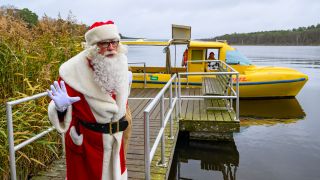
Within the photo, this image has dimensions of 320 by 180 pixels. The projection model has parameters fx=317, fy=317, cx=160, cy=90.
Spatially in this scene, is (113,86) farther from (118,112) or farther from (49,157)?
(49,157)

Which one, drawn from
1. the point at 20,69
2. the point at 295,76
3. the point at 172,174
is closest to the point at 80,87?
the point at 20,69

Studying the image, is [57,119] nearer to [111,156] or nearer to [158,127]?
[111,156]

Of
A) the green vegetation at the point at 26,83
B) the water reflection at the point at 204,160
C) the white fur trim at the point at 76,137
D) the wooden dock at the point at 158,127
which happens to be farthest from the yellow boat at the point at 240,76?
the white fur trim at the point at 76,137

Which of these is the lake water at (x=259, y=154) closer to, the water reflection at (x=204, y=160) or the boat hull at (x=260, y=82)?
the water reflection at (x=204, y=160)

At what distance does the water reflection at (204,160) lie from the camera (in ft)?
19.4

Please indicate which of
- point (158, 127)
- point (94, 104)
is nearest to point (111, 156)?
point (94, 104)

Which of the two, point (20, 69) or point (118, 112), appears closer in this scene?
point (118, 112)

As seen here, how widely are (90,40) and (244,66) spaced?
32.2 feet

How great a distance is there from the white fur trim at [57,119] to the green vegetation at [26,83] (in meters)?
1.31

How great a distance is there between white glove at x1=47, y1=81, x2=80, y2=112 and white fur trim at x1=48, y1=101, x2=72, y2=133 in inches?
2.7

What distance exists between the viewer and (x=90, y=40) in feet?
7.60

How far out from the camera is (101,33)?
2.27m

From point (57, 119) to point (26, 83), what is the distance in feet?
6.89

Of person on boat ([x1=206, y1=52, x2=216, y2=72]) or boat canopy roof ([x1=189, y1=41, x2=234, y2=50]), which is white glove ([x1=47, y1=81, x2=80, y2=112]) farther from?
person on boat ([x1=206, y1=52, x2=216, y2=72])
